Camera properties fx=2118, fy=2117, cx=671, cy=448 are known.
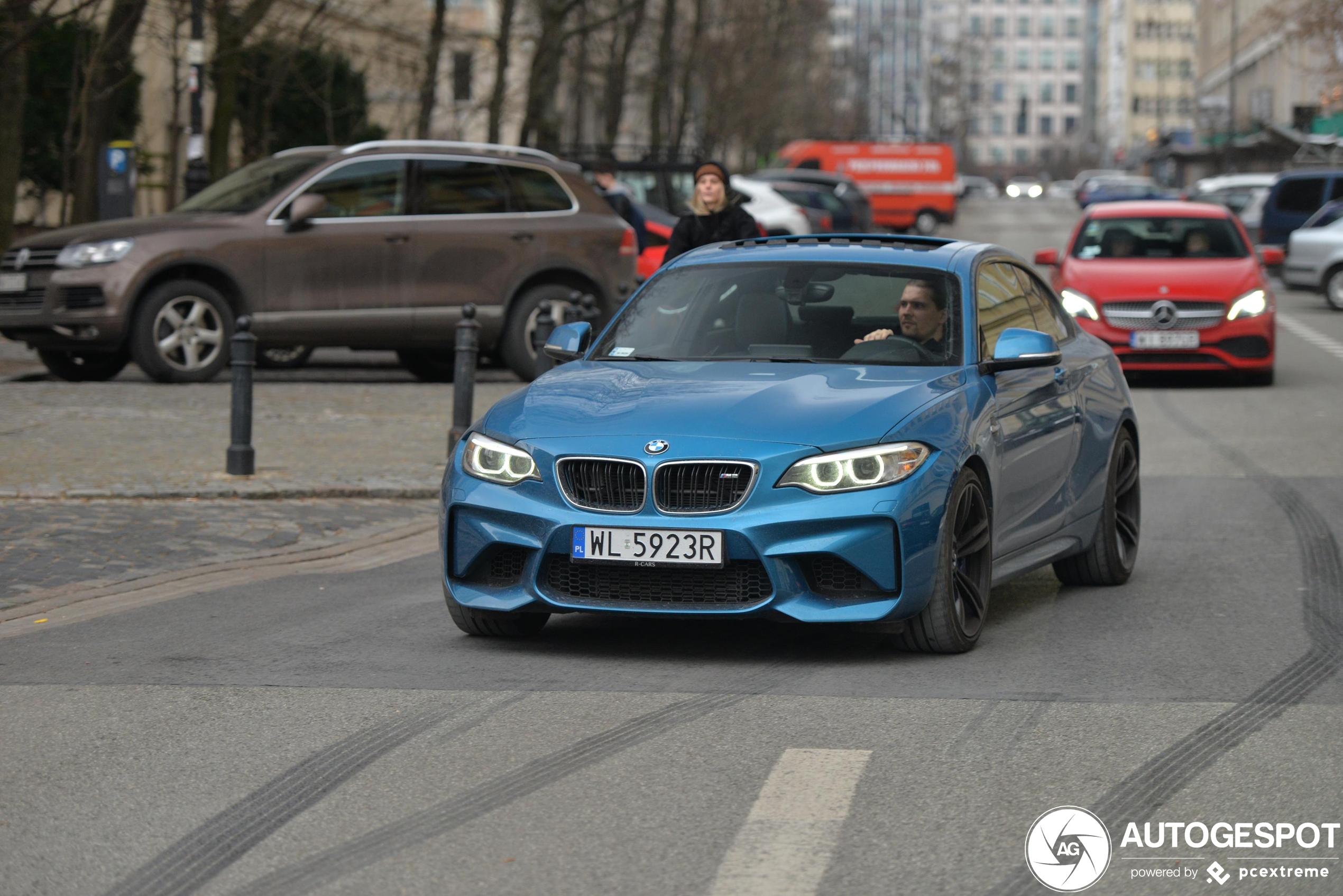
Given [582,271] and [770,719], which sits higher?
[582,271]

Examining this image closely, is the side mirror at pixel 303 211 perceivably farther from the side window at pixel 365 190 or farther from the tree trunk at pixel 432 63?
the tree trunk at pixel 432 63

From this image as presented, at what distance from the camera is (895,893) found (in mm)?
4434

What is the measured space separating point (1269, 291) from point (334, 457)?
9.75 m

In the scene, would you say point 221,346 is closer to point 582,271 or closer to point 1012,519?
point 582,271

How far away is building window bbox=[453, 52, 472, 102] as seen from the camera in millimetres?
38375

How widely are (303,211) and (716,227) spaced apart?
5779mm

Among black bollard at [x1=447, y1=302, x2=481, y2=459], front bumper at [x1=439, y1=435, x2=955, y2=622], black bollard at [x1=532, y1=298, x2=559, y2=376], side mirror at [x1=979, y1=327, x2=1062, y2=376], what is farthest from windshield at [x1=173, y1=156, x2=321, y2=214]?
front bumper at [x1=439, y1=435, x2=955, y2=622]

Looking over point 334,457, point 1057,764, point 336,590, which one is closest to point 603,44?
point 334,457

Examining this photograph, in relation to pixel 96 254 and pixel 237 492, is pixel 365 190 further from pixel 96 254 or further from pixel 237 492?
pixel 237 492

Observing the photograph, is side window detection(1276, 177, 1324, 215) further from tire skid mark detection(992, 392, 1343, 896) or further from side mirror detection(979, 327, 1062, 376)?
side mirror detection(979, 327, 1062, 376)

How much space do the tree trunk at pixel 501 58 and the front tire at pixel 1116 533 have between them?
24.5m

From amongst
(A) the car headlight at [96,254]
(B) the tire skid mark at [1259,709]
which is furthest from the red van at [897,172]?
(B) the tire skid mark at [1259,709]

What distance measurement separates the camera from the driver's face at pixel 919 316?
7.86 metres

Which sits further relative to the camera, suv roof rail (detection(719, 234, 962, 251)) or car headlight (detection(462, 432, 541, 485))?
suv roof rail (detection(719, 234, 962, 251))
